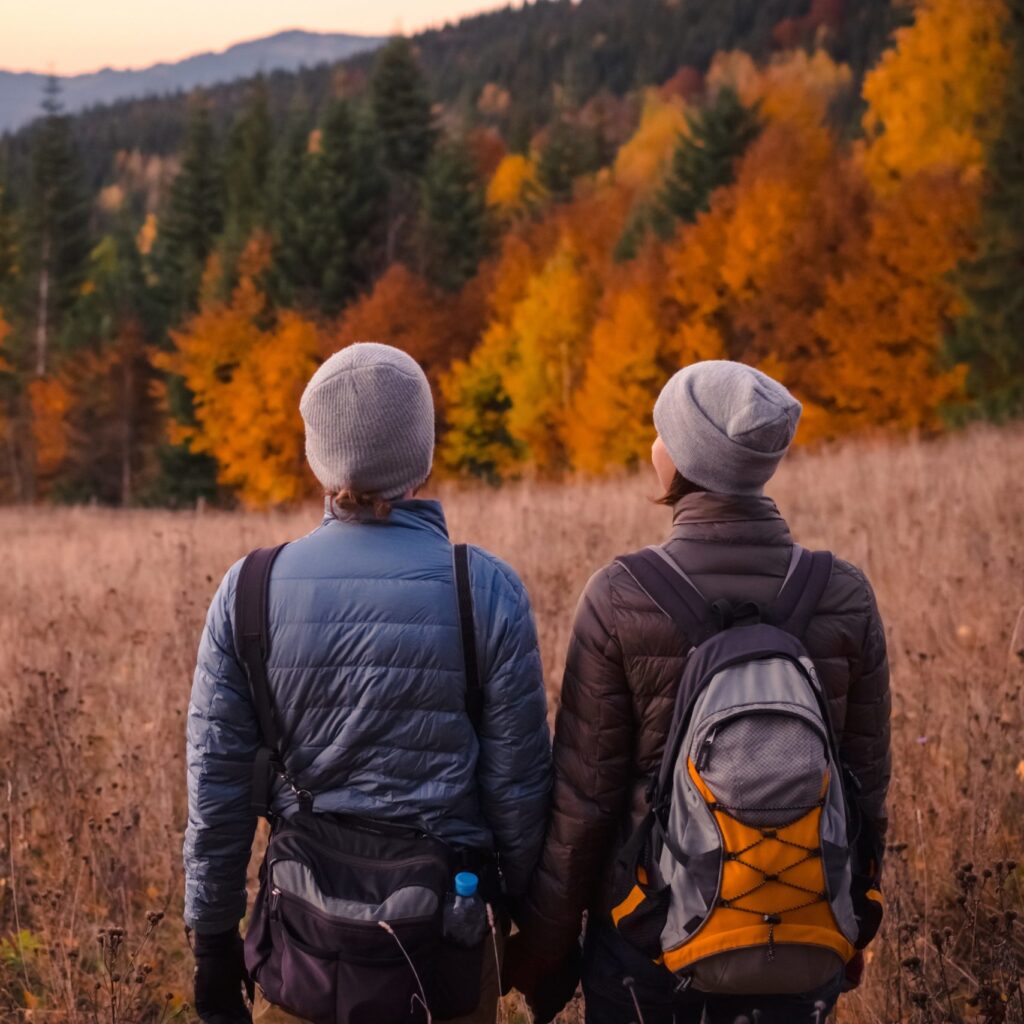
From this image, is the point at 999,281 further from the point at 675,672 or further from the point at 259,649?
the point at 259,649

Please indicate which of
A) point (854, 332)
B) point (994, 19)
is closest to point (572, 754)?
point (854, 332)

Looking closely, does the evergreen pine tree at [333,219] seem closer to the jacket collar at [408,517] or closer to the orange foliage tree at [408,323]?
the orange foliage tree at [408,323]

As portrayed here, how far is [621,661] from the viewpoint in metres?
2.11

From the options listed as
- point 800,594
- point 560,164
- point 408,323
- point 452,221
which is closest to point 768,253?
point 408,323

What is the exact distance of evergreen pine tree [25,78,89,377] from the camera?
43594 millimetres

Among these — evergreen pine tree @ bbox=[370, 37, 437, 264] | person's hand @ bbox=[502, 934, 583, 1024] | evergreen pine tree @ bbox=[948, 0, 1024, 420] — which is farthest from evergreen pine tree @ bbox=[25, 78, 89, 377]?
person's hand @ bbox=[502, 934, 583, 1024]

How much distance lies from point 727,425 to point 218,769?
4.04 feet

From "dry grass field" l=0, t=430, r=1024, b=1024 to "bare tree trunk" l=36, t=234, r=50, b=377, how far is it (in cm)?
3734

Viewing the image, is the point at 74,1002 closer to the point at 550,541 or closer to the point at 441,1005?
the point at 441,1005

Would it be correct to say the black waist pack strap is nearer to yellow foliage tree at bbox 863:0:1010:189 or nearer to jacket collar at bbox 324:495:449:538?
jacket collar at bbox 324:495:449:538

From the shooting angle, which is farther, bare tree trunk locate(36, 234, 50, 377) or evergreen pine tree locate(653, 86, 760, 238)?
bare tree trunk locate(36, 234, 50, 377)

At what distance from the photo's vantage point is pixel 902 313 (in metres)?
20.0

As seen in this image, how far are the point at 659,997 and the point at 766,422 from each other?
118cm

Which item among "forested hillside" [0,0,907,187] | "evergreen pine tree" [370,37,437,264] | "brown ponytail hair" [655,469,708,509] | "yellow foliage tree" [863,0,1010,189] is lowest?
"brown ponytail hair" [655,469,708,509]
